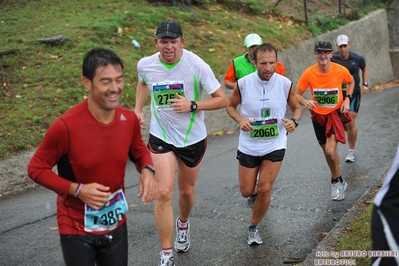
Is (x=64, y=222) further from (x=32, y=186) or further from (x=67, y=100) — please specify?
(x=67, y=100)

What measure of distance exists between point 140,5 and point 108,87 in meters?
13.5

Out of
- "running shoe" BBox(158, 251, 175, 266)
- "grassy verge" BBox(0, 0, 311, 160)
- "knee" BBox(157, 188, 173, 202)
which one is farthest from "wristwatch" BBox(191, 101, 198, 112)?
"grassy verge" BBox(0, 0, 311, 160)

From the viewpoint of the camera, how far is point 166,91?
19.7 feet

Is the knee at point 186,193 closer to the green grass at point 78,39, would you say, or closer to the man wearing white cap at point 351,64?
the green grass at point 78,39

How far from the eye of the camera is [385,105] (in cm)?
1638

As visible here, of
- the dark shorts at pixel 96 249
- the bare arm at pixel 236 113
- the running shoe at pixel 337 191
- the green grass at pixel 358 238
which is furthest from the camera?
the running shoe at pixel 337 191

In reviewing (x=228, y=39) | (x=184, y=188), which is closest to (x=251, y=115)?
(x=184, y=188)

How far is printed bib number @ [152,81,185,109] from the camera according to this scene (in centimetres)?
599

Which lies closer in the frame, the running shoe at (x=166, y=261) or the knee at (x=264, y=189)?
the running shoe at (x=166, y=261)

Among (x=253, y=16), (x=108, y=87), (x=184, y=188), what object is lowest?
(x=253, y=16)

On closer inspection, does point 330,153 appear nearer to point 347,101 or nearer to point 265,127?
point 347,101

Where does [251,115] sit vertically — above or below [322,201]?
above

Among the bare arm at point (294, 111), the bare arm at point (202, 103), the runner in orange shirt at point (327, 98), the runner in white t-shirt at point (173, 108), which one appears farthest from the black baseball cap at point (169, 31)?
the runner in orange shirt at point (327, 98)

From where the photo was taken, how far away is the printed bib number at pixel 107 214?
13.2 feet
